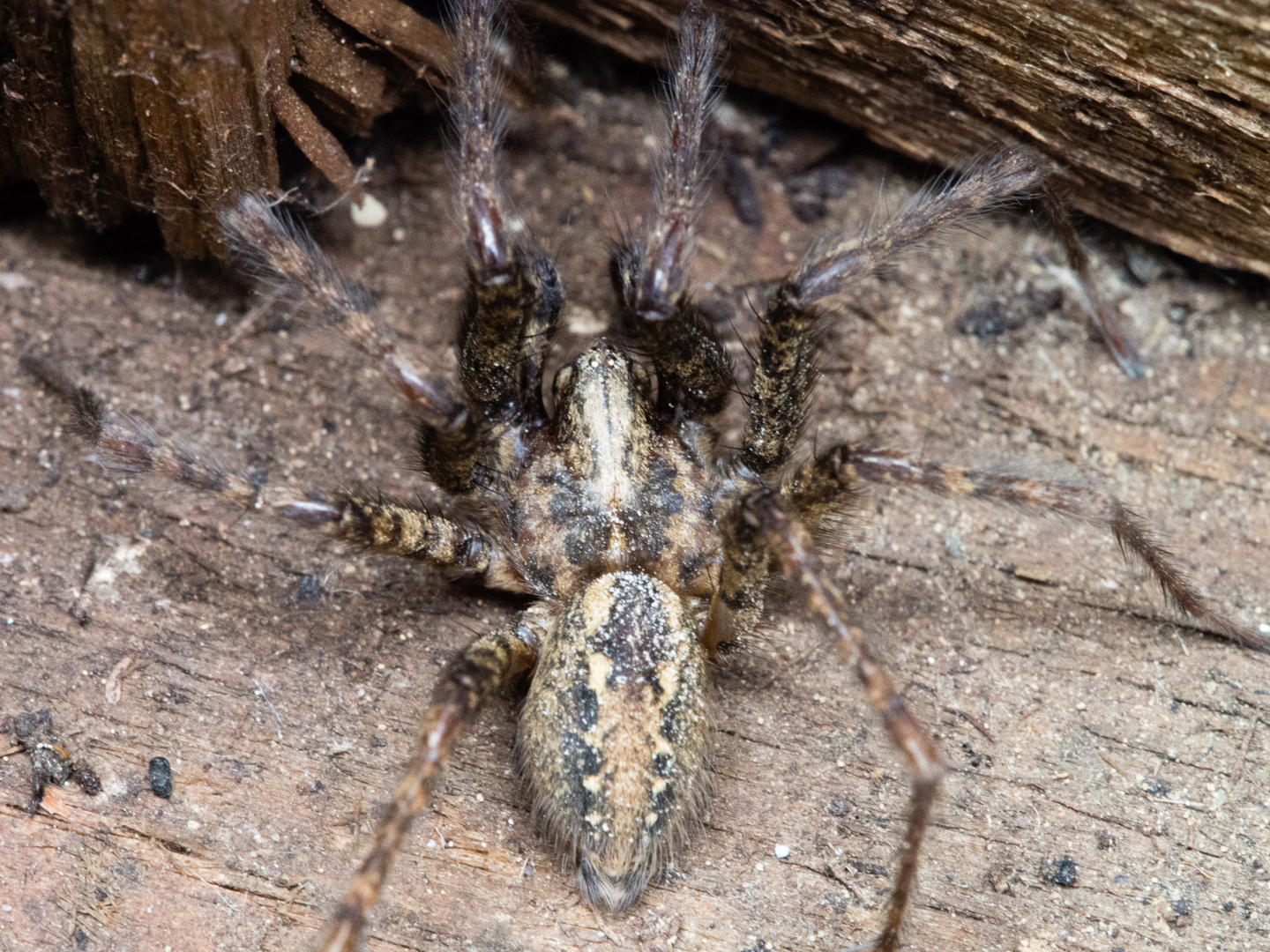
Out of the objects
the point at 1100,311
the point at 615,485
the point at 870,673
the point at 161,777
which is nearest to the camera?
the point at 870,673

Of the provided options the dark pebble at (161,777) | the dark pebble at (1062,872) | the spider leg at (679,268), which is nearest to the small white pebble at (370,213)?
the spider leg at (679,268)

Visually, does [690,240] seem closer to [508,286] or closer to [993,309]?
[508,286]

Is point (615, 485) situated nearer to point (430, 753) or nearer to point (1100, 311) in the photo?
point (430, 753)

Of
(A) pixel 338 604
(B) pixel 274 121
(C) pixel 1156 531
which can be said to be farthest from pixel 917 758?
(B) pixel 274 121

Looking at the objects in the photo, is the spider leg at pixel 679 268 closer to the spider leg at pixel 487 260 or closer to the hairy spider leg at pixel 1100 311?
the spider leg at pixel 487 260

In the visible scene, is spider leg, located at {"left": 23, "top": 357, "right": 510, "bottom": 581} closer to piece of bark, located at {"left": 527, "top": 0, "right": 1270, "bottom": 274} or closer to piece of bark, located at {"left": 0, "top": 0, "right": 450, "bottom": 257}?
piece of bark, located at {"left": 0, "top": 0, "right": 450, "bottom": 257}

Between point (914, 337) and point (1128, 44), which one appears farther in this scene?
point (914, 337)

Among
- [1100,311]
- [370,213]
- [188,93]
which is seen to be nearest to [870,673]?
[1100,311]

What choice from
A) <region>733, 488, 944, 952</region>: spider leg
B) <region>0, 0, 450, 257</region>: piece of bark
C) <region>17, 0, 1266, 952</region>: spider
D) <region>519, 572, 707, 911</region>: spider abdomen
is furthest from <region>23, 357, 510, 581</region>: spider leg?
<region>733, 488, 944, 952</region>: spider leg
